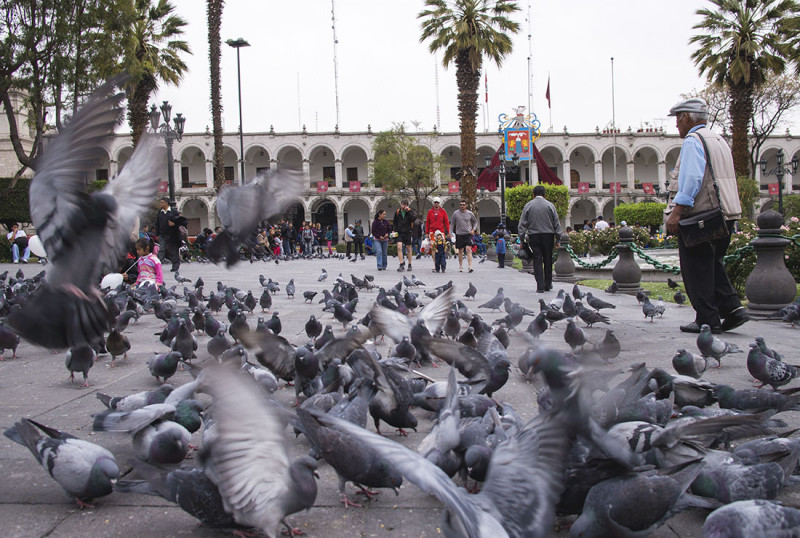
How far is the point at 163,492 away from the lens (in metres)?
2.05

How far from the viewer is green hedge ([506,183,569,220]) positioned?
957 inches

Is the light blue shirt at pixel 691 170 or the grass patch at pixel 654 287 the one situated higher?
the light blue shirt at pixel 691 170

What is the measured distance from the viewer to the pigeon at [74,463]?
2.18 m

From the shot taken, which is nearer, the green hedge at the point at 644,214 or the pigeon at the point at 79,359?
the pigeon at the point at 79,359

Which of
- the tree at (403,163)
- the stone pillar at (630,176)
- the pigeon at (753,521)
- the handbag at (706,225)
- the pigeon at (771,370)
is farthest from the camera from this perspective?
the stone pillar at (630,176)

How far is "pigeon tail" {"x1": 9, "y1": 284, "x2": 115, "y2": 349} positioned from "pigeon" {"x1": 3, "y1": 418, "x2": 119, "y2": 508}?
1.72 ft

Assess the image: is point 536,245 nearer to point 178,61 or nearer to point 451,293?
point 451,293

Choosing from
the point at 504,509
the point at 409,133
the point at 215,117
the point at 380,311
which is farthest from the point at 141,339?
the point at 409,133

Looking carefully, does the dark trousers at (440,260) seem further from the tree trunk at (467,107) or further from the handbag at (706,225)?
the tree trunk at (467,107)

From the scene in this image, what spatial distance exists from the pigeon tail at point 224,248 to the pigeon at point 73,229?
1.37 m

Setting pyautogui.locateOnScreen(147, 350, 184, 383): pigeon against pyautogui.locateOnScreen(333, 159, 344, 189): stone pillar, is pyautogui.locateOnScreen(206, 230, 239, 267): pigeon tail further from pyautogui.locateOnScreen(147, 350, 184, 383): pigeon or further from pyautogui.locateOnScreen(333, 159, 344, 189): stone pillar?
pyautogui.locateOnScreen(333, 159, 344, 189): stone pillar

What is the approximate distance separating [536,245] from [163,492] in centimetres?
836

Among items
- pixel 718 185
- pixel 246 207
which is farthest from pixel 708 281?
pixel 246 207

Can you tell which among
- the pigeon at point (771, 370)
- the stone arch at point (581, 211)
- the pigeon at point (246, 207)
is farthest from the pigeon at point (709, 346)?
the stone arch at point (581, 211)
